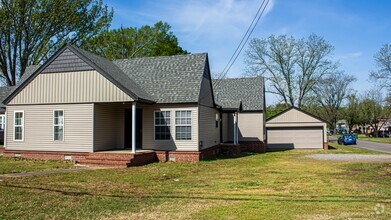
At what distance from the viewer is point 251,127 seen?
27.4m

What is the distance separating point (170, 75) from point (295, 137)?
16785mm

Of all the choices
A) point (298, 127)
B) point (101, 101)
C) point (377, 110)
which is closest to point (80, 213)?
point (101, 101)

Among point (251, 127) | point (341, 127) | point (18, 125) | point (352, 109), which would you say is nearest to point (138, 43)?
point (251, 127)

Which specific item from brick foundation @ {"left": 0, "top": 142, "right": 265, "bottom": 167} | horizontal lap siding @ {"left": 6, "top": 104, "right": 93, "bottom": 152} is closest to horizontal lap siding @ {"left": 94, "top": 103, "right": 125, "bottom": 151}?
horizontal lap siding @ {"left": 6, "top": 104, "right": 93, "bottom": 152}

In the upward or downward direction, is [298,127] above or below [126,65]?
below

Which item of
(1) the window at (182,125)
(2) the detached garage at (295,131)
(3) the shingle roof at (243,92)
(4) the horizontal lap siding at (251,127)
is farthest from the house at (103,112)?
(2) the detached garage at (295,131)

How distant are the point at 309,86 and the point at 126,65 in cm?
3660

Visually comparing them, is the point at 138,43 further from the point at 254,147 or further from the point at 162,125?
the point at 162,125

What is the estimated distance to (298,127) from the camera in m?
31.2

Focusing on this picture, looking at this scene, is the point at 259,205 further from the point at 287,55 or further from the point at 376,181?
the point at 287,55

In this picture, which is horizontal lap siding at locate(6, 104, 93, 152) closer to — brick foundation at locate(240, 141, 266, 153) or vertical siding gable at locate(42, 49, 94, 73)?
vertical siding gable at locate(42, 49, 94, 73)

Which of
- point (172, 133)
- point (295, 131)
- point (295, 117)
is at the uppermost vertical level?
point (295, 117)

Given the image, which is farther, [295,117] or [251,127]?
[295,117]

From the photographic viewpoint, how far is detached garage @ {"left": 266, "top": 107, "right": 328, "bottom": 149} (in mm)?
30500
